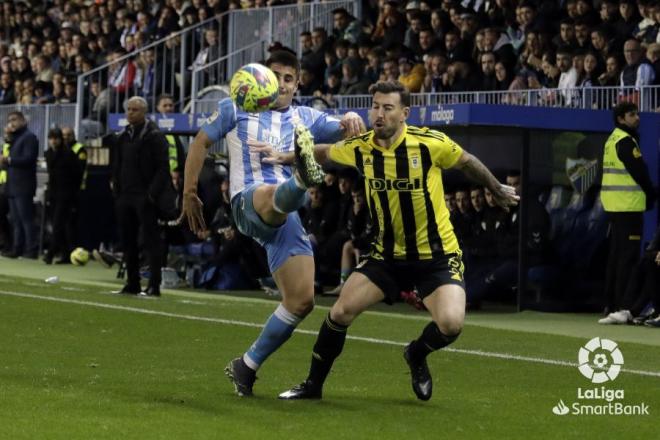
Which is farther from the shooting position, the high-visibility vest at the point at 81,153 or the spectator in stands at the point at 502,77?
the high-visibility vest at the point at 81,153

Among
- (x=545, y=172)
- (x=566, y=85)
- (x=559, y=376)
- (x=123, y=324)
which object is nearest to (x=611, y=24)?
(x=566, y=85)

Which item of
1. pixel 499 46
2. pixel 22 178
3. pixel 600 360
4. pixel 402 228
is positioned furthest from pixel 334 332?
pixel 22 178

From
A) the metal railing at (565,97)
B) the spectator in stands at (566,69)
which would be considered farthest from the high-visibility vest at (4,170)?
the spectator in stands at (566,69)

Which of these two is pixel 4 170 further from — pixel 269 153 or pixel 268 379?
pixel 269 153

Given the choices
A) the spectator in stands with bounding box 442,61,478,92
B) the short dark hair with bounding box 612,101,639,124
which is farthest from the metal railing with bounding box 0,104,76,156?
the short dark hair with bounding box 612,101,639,124

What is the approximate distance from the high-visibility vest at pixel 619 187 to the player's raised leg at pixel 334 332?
7.01 metres

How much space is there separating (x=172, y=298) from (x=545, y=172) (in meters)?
4.33

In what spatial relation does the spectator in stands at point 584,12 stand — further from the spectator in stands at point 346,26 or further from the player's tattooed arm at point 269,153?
the player's tattooed arm at point 269,153

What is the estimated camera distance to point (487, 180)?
877cm

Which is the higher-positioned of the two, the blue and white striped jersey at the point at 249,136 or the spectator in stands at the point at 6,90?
the spectator in stands at the point at 6,90

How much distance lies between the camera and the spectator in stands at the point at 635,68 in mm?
16766

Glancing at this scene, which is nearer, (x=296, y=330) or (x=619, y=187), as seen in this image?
(x=296, y=330)

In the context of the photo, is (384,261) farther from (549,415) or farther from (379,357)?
(379,357)

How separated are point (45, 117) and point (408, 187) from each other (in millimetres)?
19059
